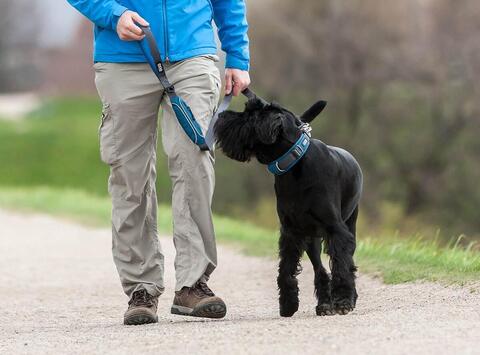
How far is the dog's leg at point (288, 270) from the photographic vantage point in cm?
570

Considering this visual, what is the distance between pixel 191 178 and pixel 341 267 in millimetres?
938

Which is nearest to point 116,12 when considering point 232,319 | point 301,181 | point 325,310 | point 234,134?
point 234,134

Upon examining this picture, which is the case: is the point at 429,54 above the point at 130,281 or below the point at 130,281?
below

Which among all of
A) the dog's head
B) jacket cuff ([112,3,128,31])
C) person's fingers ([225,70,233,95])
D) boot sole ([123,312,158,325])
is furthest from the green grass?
jacket cuff ([112,3,128,31])

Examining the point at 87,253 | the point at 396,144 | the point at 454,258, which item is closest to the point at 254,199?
the point at 396,144

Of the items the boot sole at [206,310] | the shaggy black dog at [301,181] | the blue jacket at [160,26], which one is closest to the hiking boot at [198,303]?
the boot sole at [206,310]

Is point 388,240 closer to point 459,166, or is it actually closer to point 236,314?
point 236,314

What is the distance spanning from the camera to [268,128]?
5379mm

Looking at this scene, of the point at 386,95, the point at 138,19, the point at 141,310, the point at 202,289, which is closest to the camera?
the point at 138,19

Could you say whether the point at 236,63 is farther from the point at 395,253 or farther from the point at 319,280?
the point at 395,253

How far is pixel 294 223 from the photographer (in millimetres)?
5547

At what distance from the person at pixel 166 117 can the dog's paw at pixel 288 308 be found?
407 mm

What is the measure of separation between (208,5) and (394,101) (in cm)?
1979

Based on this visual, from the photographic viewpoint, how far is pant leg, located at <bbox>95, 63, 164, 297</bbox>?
18.6ft
